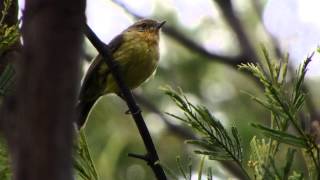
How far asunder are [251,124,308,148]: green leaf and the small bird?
3050mm

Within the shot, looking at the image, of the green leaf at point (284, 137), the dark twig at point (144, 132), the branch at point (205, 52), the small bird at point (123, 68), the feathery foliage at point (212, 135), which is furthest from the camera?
the branch at point (205, 52)

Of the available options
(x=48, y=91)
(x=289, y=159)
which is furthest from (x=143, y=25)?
(x=48, y=91)

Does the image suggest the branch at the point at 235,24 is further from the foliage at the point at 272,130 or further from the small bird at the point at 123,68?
the foliage at the point at 272,130

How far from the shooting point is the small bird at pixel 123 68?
5.08 m

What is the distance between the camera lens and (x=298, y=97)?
2047 millimetres

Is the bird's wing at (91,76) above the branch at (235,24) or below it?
below

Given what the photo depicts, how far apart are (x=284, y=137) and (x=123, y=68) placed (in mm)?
3233

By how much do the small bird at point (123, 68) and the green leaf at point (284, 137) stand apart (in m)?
3.05

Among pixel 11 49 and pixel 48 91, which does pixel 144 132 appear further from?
pixel 48 91

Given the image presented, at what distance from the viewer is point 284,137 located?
6.38ft

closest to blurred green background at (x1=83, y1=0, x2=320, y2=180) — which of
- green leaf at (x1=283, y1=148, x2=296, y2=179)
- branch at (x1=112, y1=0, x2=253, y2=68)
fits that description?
branch at (x1=112, y1=0, x2=253, y2=68)

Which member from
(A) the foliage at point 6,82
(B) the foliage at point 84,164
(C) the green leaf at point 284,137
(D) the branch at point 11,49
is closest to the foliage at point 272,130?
(C) the green leaf at point 284,137

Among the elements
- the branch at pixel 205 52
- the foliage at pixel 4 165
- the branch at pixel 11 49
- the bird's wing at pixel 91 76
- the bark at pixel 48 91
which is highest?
the branch at pixel 205 52

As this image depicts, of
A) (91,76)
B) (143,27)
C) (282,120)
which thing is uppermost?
(143,27)
